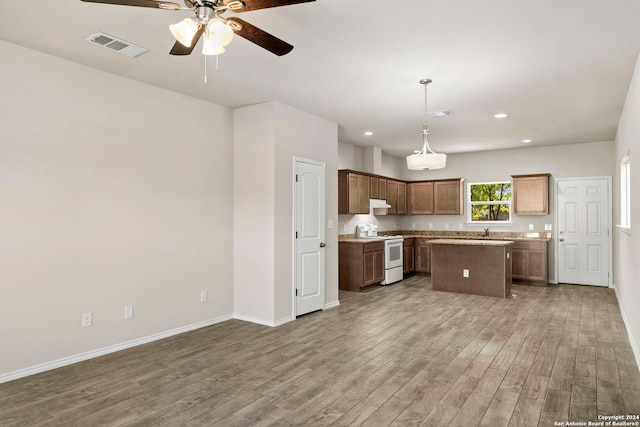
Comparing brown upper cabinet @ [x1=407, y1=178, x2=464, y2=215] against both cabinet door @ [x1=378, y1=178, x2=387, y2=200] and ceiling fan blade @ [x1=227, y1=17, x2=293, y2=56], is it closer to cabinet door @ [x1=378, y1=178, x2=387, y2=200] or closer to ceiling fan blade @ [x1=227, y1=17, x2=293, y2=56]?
cabinet door @ [x1=378, y1=178, x2=387, y2=200]

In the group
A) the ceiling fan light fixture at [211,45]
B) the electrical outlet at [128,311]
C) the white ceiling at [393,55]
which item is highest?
the white ceiling at [393,55]

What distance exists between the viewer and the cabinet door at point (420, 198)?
9.22 metres

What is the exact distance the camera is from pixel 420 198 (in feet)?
30.6

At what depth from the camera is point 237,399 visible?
291cm

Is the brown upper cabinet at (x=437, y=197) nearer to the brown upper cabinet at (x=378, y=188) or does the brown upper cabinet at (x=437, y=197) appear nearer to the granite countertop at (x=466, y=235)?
the granite countertop at (x=466, y=235)

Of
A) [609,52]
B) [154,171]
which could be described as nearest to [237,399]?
[154,171]

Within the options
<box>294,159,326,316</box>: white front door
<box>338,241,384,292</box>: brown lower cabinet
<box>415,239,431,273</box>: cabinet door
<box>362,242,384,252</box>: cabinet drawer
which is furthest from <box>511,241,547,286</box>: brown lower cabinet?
<box>294,159,326,316</box>: white front door

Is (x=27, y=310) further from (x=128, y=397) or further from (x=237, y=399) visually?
(x=237, y=399)

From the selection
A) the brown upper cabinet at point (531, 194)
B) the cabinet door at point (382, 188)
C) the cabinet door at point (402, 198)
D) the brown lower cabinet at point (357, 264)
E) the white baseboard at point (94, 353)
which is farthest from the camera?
the cabinet door at point (402, 198)

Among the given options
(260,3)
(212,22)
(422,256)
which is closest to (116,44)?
(212,22)

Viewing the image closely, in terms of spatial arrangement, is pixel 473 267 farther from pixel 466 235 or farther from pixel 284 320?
pixel 284 320

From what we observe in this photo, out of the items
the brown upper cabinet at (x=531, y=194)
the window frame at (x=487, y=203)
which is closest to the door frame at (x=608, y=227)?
the brown upper cabinet at (x=531, y=194)

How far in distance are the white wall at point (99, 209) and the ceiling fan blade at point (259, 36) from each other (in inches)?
87.5

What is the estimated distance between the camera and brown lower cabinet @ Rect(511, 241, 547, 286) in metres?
7.58
